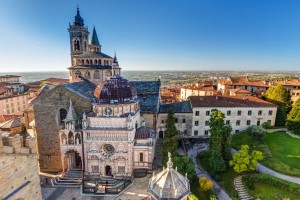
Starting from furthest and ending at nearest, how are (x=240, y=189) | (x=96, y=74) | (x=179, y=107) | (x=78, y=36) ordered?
(x=78, y=36), (x=179, y=107), (x=96, y=74), (x=240, y=189)

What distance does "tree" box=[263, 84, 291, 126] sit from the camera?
45.9m

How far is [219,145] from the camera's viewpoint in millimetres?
30500

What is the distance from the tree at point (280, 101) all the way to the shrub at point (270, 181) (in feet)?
75.9

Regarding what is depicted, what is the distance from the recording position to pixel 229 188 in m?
28.1

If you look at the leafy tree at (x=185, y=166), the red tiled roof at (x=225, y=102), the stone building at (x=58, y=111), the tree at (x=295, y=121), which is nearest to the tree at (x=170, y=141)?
the leafy tree at (x=185, y=166)

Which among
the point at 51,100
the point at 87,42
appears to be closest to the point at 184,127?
the point at 51,100

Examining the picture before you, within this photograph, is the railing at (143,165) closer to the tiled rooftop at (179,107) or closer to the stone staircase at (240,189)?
the stone staircase at (240,189)

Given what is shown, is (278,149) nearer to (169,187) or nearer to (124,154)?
(124,154)

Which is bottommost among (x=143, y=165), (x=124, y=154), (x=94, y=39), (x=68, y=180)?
(x=68, y=180)

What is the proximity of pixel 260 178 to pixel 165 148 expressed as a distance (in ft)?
45.2

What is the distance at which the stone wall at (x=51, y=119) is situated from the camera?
30031 millimetres

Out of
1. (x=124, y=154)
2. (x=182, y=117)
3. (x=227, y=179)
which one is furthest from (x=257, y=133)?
(x=124, y=154)

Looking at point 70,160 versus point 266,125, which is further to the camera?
point 266,125

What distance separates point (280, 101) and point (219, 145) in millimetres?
29867
